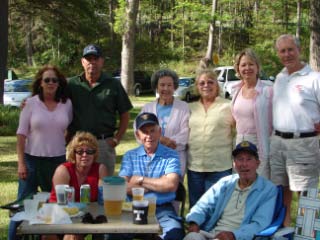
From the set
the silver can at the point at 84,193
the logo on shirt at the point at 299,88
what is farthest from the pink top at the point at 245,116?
the silver can at the point at 84,193

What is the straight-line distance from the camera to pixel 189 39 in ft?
147

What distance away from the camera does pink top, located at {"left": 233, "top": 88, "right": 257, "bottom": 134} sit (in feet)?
15.9

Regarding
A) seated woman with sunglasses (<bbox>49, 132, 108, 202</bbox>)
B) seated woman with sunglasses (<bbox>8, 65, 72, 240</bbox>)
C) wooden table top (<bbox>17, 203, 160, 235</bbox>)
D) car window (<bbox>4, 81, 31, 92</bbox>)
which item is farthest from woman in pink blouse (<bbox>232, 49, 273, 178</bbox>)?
car window (<bbox>4, 81, 31, 92</bbox>)


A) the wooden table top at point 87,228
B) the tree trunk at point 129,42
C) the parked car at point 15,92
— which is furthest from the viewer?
the tree trunk at point 129,42

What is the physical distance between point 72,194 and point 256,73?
2043 mm

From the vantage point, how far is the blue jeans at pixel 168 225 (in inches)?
164

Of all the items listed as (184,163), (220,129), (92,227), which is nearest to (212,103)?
(220,129)

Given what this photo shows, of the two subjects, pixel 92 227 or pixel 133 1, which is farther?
pixel 133 1

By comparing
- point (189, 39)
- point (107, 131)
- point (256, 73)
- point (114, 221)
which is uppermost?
point (189, 39)

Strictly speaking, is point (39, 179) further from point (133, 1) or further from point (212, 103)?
point (133, 1)

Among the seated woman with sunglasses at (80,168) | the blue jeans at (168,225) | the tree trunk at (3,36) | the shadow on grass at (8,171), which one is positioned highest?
the tree trunk at (3,36)

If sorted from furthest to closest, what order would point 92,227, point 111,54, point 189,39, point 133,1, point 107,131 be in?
point 189,39 < point 111,54 < point 133,1 < point 107,131 < point 92,227

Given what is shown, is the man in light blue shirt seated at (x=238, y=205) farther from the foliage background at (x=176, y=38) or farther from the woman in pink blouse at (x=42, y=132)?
the foliage background at (x=176, y=38)

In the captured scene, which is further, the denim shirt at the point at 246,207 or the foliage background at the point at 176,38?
the foliage background at the point at 176,38
